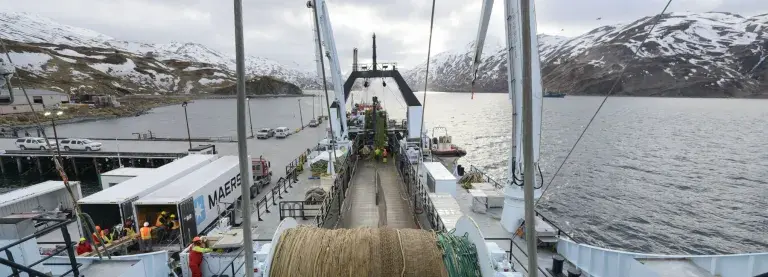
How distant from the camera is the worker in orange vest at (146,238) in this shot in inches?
458

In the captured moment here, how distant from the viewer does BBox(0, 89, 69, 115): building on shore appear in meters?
67.1

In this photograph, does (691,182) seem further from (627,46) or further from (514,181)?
(627,46)

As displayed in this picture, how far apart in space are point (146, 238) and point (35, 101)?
9614 centimetres

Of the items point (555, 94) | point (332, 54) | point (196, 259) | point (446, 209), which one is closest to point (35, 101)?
point (332, 54)

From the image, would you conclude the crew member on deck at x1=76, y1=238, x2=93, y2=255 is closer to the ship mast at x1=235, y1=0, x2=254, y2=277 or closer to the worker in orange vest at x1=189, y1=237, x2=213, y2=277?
the worker in orange vest at x1=189, y1=237, x2=213, y2=277

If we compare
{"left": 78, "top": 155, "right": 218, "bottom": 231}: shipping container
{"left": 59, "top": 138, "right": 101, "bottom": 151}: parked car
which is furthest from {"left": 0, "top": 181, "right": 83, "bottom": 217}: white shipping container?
{"left": 59, "top": 138, "right": 101, "bottom": 151}: parked car

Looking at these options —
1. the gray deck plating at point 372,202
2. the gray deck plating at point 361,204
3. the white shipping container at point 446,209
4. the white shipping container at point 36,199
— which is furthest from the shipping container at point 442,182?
the white shipping container at point 36,199

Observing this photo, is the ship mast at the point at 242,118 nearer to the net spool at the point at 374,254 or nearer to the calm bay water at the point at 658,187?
the net spool at the point at 374,254

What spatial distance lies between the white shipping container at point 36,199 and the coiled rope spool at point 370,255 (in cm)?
1746

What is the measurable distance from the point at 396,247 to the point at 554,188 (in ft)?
88.8

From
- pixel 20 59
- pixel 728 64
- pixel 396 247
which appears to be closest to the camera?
pixel 396 247

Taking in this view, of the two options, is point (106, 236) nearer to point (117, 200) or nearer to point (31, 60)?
point (117, 200)

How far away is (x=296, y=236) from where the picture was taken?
232 inches

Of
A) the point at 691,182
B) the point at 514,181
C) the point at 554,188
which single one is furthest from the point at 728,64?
the point at 514,181
